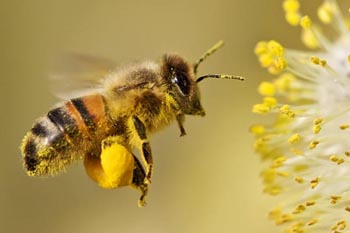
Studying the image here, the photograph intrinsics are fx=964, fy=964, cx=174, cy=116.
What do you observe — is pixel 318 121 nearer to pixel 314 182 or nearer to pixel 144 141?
pixel 314 182

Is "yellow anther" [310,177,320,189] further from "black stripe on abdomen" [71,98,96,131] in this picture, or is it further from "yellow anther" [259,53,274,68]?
"black stripe on abdomen" [71,98,96,131]

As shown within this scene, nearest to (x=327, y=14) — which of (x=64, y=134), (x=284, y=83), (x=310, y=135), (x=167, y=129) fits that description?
(x=284, y=83)

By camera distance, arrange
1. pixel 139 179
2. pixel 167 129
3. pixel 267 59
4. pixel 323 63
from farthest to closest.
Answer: pixel 167 129 → pixel 267 59 → pixel 323 63 → pixel 139 179

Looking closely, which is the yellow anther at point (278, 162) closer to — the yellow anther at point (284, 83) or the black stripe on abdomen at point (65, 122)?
the yellow anther at point (284, 83)

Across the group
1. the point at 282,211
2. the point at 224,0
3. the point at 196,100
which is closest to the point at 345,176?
the point at 282,211

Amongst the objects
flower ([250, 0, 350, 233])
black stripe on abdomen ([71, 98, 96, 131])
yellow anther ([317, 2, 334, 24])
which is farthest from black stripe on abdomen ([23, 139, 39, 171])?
yellow anther ([317, 2, 334, 24])

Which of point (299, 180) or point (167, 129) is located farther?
point (167, 129)
